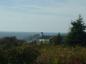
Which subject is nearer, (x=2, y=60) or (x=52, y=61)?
(x=52, y=61)

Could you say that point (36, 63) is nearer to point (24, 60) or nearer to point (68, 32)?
point (24, 60)

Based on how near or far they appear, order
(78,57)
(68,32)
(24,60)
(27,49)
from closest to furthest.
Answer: (78,57)
(24,60)
(27,49)
(68,32)

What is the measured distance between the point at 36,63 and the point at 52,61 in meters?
0.64

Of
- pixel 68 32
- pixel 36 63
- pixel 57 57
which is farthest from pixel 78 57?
pixel 68 32

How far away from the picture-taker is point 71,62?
1172 centimetres

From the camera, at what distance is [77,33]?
107ft

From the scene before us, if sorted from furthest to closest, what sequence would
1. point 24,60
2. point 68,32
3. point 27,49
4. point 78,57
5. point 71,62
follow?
point 68,32
point 27,49
point 24,60
point 78,57
point 71,62

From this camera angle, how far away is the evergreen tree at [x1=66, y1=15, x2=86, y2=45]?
3138 cm

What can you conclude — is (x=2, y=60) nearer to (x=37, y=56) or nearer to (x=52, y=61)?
(x=37, y=56)

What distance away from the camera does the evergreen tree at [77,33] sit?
31384 mm

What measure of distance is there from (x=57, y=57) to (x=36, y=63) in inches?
33.9

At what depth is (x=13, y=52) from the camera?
45.9ft

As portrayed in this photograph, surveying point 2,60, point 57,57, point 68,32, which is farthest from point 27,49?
point 68,32

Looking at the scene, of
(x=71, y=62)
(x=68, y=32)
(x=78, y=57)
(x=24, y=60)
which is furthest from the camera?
(x=68, y=32)
